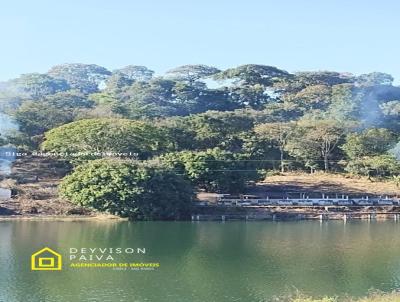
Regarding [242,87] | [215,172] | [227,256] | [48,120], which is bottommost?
[227,256]

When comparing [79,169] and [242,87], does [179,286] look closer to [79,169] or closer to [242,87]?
[79,169]

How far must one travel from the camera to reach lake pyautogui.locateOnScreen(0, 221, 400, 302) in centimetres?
1936

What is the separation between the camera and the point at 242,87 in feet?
252

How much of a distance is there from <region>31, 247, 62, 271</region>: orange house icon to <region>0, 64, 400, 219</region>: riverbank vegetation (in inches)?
417

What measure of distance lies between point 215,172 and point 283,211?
5.39m

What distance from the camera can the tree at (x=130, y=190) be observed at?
35.6 meters

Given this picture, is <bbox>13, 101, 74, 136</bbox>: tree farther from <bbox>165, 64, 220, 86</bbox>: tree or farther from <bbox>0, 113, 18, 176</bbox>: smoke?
<bbox>165, 64, 220, 86</bbox>: tree

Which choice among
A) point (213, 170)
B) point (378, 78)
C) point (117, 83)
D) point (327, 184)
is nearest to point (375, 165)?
point (327, 184)

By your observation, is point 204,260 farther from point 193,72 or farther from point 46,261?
point 193,72

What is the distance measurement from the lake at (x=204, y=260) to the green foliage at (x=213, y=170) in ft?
16.6

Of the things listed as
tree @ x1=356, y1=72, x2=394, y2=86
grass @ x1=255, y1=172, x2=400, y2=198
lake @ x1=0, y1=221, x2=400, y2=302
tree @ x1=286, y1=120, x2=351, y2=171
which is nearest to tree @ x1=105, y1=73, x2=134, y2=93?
tree @ x1=356, y1=72, x2=394, y2=86

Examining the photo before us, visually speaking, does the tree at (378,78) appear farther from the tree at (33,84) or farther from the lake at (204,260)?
the lake at (204,260)

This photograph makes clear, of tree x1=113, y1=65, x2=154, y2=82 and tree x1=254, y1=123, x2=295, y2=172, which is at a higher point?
tree x1=113, y1=65, x2=154, y2=82

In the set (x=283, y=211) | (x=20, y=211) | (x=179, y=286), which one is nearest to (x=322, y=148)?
(x=283, y=211)
